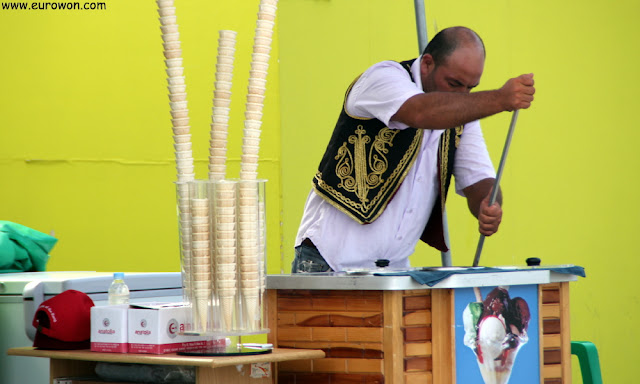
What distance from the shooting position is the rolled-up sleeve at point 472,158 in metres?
3.47

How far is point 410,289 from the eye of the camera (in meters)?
2.41

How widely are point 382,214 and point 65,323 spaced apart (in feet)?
3.84

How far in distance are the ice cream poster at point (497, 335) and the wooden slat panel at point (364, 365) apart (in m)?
0.21

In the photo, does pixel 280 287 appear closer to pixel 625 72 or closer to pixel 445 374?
pixel 445 374

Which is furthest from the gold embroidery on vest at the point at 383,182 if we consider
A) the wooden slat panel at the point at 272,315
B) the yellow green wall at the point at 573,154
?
the yellow green wall at the point at 573,154

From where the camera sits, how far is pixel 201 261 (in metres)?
2.23

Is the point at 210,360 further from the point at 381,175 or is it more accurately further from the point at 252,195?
the point at 381,175

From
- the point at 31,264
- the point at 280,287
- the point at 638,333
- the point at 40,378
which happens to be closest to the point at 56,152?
the point at 31,264

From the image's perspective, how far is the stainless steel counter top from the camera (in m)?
2.39

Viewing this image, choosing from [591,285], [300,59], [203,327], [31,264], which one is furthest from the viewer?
[591,285]

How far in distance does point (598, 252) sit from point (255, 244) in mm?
3904

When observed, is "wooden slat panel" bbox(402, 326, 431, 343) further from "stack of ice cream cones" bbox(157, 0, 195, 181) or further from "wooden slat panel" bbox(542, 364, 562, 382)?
"stack of ice cream cones" bbox(157, 0, 195, 181)

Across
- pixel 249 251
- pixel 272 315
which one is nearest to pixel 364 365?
pixel 272 315

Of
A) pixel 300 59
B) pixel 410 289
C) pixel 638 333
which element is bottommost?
pixel 638 333
